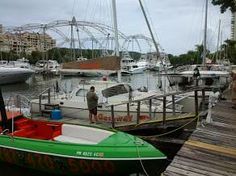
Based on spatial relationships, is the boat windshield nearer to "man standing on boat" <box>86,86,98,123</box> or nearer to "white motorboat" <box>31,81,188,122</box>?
"white motorboat" <box>31,81,188,122</box>

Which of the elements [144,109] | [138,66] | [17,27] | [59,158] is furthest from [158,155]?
[138,66]

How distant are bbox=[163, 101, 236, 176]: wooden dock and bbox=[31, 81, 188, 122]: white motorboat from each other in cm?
481

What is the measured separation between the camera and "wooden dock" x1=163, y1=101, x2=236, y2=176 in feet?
25.4

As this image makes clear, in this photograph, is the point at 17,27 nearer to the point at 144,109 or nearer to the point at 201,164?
the point at 144,109

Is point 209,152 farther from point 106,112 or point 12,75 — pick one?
point 12,75

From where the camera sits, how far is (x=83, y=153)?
10.7 m

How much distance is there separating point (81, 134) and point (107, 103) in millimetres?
5329

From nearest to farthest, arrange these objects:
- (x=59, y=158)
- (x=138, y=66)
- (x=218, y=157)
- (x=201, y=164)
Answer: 1. (x=201, y=164)
2. (x=218, y=157)
3. (x=59, y=158)
4. (x=138, y=66)

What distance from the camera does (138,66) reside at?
96.2 meters

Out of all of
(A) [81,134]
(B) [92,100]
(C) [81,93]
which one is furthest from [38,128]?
(C) [81,93]

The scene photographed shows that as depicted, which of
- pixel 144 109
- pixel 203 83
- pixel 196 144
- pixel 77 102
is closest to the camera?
pixel 196 144

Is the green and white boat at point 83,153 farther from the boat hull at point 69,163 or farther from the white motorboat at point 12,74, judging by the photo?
the white motorboat at point 12,74

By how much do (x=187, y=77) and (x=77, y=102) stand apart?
39.0 feet

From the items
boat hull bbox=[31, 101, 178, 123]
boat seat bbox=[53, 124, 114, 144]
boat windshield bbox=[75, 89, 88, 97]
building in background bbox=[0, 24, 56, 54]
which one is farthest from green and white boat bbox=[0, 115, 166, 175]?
building in background bbox=[0, 24, 56, 54]
